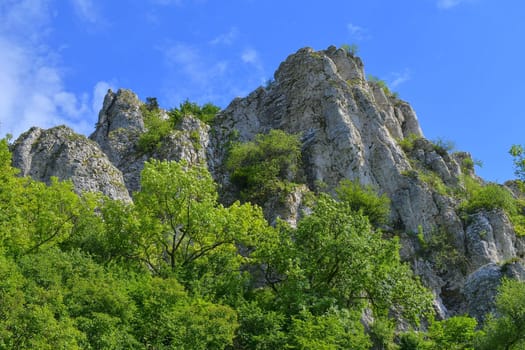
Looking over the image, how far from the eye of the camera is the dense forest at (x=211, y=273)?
24156 mm

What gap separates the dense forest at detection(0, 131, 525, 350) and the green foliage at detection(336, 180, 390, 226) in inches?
387

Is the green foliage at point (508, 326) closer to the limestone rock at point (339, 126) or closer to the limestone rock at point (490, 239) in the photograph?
the limestone rock at point (490, 239)

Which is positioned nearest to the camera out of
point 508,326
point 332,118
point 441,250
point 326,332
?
point 326,332

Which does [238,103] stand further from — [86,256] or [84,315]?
[84,315]

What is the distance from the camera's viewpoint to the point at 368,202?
145ft

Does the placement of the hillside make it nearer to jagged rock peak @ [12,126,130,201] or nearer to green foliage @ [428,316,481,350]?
jagged rock peak @ [12,126,130,201]

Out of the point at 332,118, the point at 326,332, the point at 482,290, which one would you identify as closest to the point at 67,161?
the point at 326,332

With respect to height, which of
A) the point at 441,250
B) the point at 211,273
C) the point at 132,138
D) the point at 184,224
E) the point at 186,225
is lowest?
the point at 211,273

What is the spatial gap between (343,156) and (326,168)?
1644mm

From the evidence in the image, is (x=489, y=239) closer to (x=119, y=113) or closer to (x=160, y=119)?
(x=160, y=119)

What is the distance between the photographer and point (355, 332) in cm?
2752

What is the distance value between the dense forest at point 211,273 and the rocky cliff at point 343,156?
247 inches

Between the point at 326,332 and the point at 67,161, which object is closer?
the point at 326,332

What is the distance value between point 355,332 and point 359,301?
13.3ft
